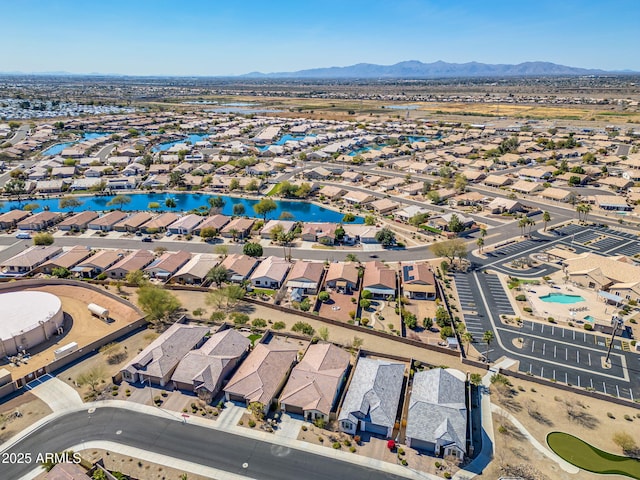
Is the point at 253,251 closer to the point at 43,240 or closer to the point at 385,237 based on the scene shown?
the point at 385,237

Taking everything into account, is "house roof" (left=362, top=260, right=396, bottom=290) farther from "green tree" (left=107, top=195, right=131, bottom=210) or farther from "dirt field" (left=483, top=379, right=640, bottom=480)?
"green tree" (left=107, top=195, right=131, bottom=210)

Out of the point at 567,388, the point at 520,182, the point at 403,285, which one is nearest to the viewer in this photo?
the point at 567,388

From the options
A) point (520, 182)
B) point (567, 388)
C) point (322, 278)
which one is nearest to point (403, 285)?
point (322, 278)

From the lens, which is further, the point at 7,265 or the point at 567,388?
the point at 7,265

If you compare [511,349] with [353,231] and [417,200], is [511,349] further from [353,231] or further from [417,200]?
[417,200]

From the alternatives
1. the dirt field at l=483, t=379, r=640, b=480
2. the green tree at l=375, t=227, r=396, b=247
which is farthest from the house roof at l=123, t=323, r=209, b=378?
the green tree at l=375, t=227, r=396, b=247

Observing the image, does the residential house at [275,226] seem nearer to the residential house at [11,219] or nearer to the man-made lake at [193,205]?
the man-made lake at [193,205]
